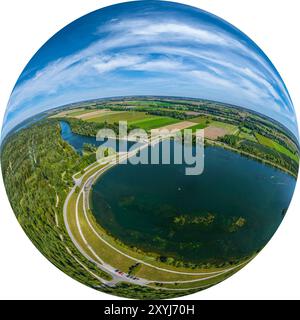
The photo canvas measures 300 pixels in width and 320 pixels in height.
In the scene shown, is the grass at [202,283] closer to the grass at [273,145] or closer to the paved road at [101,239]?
the paved road at [101,239]

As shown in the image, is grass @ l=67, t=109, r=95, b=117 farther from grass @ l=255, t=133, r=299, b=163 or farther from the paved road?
grass @ l=255, t=133, r=299, b=163

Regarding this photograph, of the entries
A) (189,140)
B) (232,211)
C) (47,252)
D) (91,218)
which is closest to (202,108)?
(189,140)

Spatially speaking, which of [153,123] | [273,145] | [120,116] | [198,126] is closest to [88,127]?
[120,116]

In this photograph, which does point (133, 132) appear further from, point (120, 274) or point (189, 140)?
point (120, 274)

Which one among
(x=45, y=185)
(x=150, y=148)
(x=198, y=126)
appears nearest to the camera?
(x=150, y=148)

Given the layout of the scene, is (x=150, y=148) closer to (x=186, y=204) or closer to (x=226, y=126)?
(x=186, y=204)

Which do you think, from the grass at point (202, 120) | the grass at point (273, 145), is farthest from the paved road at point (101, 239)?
the grass at point (273, 145)
